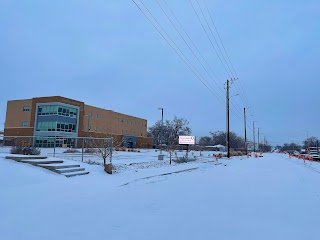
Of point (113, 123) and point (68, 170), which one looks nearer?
point (68, 170)

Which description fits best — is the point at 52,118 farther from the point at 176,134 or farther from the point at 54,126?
the point at 176,134

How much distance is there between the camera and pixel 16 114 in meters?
72.5

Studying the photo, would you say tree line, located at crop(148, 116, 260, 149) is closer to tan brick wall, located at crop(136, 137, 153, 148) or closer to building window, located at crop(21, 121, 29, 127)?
tan brick wall, located at crop(136, 137, 153, 148)

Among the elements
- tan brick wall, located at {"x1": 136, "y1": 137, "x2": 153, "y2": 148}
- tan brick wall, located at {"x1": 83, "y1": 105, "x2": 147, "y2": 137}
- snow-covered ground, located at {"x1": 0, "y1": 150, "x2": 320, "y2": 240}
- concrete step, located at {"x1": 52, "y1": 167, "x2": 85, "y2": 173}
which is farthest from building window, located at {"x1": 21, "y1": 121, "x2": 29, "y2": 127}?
snow-covered ground, located at {"x1": 0, "y1": 150, "x2": 320, "y2": 240}

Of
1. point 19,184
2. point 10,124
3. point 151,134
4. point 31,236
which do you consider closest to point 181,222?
point 31,236

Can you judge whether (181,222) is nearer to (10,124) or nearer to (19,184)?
(19,184)

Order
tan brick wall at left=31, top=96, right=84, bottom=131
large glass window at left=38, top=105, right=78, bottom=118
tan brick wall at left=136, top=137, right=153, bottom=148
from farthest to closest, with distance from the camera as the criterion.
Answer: tan brick wall at left=136, top=137, right=153, bottom=148 < tan brick wall at left=31, top=96, right=84, bottom=131 < large glass window at left=38, top=105, right=78, bottom=118

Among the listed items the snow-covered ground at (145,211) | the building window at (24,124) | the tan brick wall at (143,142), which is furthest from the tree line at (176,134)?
the snow-covered ground at (145,211)

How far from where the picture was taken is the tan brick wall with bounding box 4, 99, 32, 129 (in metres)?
70.7

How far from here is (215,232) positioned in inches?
239

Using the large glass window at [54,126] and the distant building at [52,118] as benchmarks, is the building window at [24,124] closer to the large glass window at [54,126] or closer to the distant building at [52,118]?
the distant building at [52,118]

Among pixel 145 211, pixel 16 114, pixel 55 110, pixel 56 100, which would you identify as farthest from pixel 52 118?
pixel 145 211

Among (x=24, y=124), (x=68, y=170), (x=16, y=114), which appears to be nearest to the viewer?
(x=68, y=170)

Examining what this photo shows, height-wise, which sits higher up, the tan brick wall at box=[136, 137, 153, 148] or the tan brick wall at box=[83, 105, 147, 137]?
the tan brick wall at box=[83, 105, 147, 137]
